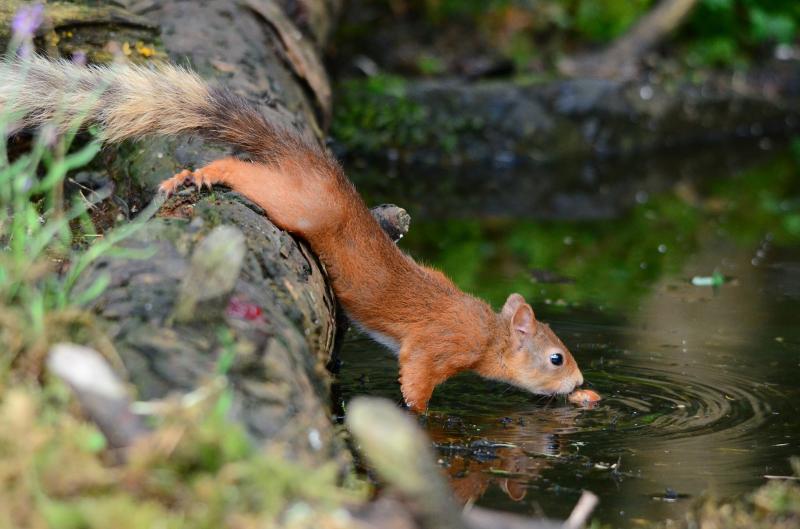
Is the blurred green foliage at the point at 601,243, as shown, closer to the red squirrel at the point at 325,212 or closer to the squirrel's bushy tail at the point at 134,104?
the red squirrel at the point at 325,212

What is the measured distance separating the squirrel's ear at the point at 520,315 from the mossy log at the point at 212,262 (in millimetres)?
1082

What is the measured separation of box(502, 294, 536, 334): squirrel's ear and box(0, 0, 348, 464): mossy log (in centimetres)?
108

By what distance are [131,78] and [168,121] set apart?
280 mm

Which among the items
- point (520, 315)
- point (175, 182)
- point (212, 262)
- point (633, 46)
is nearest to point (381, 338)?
point (520, 315)

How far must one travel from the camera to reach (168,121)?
545 cm

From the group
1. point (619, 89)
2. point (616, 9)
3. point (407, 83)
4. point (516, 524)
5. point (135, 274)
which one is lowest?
point (516, 524)

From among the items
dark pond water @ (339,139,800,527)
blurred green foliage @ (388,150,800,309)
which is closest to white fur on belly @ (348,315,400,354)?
dark pond water @ (339,139,800,527)

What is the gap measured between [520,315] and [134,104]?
2.33m

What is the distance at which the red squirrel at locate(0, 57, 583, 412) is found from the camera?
5.32 m

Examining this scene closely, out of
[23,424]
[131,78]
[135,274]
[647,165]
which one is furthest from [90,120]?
[647,165]

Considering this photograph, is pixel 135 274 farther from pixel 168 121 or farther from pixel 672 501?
pixel 672 501

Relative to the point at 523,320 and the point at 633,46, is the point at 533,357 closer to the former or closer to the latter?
the point at 523,320

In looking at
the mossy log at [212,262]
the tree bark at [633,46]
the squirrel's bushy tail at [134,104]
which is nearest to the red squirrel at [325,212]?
the squirrel's bushy tail at [134,104]

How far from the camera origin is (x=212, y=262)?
12.2 ft
